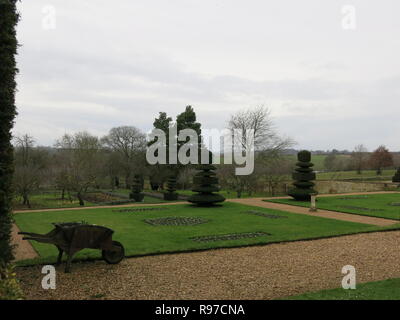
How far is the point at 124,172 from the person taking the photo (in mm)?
41469

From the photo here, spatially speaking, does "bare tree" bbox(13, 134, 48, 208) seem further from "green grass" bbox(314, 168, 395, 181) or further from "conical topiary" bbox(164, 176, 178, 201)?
"green grass" bbox(314, 168, 395, 181)

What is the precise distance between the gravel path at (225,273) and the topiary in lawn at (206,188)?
9579 millimetres

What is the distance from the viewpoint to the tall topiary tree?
20.5 ft

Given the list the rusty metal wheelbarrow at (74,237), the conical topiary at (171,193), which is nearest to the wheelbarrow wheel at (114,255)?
the rusty metal wheelbarrow at (74,237)

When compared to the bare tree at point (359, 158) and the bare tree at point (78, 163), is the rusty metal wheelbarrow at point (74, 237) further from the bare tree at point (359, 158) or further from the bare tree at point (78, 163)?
the bare tree at point (359, 158)

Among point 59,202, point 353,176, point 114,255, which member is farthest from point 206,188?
point 353,176

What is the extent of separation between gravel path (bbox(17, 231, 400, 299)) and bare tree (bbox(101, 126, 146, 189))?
33.3 m

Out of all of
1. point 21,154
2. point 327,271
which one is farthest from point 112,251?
point 21,154

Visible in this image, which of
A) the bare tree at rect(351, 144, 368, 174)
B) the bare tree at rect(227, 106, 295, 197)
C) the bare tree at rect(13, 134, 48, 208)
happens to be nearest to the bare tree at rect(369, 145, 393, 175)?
the bare tree at rect(351, 144, 368, 174)

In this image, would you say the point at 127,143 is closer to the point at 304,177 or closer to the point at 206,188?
the point at 206,188

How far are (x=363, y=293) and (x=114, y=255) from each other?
16.8 feet

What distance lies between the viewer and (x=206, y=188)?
1922 cm

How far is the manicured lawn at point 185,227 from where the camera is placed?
943cm
